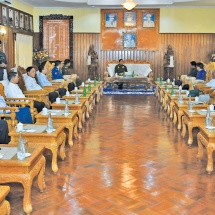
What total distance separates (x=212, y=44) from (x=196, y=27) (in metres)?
1.00

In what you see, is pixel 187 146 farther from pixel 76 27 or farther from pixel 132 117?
pixel 76 27

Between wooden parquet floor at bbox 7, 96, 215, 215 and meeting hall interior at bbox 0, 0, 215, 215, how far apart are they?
0.05 feet

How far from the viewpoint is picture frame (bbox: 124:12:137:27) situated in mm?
16141

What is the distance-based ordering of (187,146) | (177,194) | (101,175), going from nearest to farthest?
(177,194)
(101,175)
(187,146)

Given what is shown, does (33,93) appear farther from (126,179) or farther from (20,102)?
(126,179)

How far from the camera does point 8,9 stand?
12.5m

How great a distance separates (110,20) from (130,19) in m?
0.87

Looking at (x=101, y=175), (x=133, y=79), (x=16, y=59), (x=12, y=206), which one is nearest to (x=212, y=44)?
(x=133, y=79)

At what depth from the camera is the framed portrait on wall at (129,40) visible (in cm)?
1620

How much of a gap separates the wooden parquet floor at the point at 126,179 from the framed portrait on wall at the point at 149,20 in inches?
378

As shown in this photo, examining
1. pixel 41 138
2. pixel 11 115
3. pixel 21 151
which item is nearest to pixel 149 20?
pixel 11 115

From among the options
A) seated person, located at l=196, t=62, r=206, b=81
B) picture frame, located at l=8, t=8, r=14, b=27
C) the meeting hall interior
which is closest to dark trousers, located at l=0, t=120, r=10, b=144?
the meeting hall interior

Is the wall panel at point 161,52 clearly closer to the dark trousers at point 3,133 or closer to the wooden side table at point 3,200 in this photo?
the dark trousers at point 3,133

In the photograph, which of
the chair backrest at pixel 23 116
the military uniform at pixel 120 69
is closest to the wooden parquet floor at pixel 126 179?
the chair backrest at pixel 23 116
